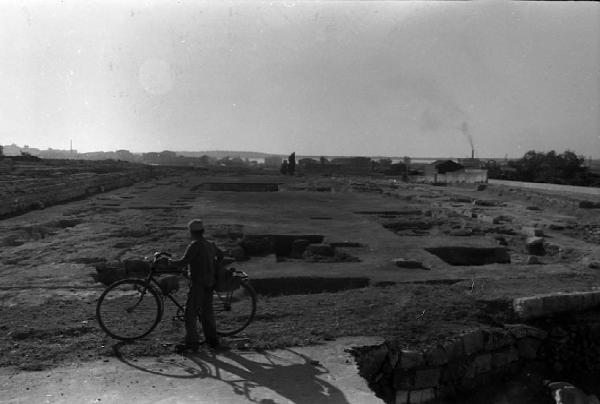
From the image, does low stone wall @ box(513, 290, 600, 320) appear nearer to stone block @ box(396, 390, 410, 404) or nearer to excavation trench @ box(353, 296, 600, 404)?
excavation trench @ box(353, 296, 600, 404)

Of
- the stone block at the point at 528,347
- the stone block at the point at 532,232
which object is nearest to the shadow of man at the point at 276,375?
the stone block at the point at 528,347

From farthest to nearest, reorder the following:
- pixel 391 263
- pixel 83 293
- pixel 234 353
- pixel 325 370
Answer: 1. pixel 391 263
2. pixel 83 293
3. pixel 234 353
4. pixel 325 370

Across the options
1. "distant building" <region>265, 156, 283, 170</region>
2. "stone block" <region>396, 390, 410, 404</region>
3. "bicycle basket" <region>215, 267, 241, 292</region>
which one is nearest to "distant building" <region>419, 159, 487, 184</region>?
"stone block" <region>396, 390, 410, 404</region>

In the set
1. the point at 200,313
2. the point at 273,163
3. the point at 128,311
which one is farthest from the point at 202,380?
the point at 273,163

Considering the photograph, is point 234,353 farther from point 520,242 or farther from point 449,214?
point 449,214

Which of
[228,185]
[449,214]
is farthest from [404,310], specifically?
[228,185]

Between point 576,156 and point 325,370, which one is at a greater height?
point 576,156

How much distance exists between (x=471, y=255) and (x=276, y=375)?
326 inches

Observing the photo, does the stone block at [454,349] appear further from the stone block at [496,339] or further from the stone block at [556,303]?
the stone block at [556,303]

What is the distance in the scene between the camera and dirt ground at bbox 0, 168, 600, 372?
18.2 ft

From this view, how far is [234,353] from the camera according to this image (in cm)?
504

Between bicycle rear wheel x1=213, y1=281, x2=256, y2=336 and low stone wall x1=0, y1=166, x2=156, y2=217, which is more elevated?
low stone wall x1=0, y1=166, x2=156, y2=217

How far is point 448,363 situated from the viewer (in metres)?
5.56

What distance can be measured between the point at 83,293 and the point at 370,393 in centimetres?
469
